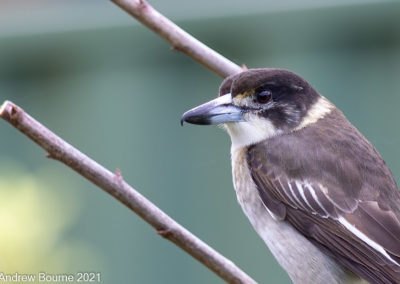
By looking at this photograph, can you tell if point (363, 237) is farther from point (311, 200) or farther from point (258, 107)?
point (258, 107)

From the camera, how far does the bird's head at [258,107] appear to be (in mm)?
4137

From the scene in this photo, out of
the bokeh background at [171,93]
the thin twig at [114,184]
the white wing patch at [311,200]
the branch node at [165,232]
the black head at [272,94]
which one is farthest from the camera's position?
the bokeh background at [171,93]

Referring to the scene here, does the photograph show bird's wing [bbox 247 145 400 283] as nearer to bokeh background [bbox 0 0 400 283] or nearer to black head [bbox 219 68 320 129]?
black head [bbox 219 68 320 129]

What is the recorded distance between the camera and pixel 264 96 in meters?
4.23

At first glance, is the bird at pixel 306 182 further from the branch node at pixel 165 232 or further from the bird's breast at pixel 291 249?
the branch node at pixel 165 232

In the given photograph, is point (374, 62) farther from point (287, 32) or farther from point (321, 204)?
point (321, 204)

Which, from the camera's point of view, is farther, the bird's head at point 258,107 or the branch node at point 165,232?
the bird's head at point 258,107

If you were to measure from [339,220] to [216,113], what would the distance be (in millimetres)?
763

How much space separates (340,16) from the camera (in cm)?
729

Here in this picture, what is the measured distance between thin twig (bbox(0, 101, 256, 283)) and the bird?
1.78ft

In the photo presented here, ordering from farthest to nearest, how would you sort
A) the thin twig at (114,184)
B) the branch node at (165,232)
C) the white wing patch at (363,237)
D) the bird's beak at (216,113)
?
the bird's beak at (216,113) → the white wing patch at (363,237) → the branch node at (165,232) → the thin twig at (114,184)

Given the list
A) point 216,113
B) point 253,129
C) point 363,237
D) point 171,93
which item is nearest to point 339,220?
point 363,237

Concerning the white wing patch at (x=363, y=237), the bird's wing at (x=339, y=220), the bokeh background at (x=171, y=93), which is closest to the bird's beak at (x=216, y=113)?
the bird's wing at (x=339, y=220)

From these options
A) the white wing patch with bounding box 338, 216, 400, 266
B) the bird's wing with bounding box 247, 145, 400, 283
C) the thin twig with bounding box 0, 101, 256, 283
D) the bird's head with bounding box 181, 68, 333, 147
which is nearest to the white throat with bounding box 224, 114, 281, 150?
the bird's head with bounding box 181, 68, 333, 147
